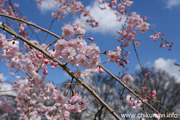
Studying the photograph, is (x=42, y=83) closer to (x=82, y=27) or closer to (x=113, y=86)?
(x=82, y=27)

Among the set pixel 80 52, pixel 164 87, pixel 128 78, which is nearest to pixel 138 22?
pixel 128 78

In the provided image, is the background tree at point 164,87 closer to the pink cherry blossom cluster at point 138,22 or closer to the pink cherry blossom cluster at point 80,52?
the pink cherry blossom cluster at point 138,22

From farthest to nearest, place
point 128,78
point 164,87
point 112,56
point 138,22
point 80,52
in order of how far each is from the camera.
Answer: point 164,87
point 138,22
point 128,78
point 112,56
point 80,52

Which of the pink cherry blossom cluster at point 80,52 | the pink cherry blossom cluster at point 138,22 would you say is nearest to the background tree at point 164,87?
the pink cherry blossom cluster at point 138,22

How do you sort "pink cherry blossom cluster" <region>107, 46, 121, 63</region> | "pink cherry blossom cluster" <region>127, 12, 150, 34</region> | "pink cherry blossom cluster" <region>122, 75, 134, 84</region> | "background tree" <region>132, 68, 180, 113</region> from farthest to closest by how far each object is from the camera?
"background tree" <region>132, 68, 180, 113</region> < "pink cherry blossom cluster" <region>127, 12, 150, 34</region> < "pink cherry blossom cluster" <region>122, 75, 134, 84</region> < "pink cherry blossom cluster" <region>107, 46, 121, 63</region>

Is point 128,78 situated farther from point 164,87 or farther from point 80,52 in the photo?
point 164,87

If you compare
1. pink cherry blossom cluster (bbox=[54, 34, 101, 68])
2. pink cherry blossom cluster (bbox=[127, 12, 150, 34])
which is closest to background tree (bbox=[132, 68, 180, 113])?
pink cherry blossom cluster (bbox=[127, 12, 150, 34])

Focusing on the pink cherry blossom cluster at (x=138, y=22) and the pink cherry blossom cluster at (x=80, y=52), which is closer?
the pink cherry blossom cluster at (x=80, y=52)

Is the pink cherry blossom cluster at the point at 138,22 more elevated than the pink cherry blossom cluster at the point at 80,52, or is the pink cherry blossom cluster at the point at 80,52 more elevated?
the pink cherry blossom cluster at the point at 138,22

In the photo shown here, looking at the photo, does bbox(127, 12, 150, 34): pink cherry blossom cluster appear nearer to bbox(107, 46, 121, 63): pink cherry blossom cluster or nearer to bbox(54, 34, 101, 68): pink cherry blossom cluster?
bbox(107, 46, 121, 63): pink cherry blossom cluster

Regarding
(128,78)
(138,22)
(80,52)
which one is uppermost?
(138,22)

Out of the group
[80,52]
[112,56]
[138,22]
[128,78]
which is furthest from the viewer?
[138,22]

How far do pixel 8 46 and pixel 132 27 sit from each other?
9.55 feet

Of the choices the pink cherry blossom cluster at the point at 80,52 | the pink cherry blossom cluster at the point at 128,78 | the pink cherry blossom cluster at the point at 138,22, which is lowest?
the pink cherry blossom cluster at the point at 80,52
